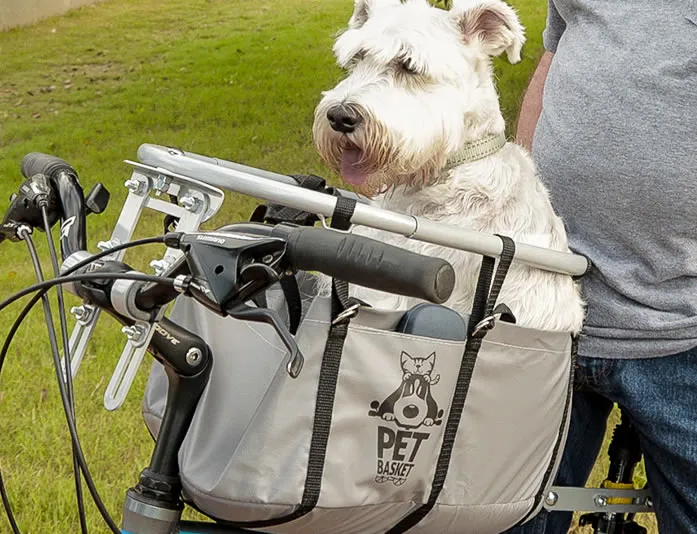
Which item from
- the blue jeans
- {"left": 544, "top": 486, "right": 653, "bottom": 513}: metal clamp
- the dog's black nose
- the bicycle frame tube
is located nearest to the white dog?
the dog's black nose

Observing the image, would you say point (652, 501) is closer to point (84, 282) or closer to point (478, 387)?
point (478, 387)

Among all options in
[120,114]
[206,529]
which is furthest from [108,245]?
[120,114]

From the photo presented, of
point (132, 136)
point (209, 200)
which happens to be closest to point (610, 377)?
point (209, 200)

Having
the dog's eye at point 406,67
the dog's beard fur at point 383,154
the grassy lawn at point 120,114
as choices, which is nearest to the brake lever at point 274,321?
the dog's beard fur at point 383,154

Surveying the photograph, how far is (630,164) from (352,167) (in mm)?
622

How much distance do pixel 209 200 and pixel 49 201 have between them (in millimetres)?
364

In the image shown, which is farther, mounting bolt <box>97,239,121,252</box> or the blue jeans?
the blue jeans

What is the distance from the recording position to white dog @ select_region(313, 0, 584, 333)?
2.15 metres

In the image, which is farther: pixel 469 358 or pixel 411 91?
pixel 411 91

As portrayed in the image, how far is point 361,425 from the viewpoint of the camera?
172 cm

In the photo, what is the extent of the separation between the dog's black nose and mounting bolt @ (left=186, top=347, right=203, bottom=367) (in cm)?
82

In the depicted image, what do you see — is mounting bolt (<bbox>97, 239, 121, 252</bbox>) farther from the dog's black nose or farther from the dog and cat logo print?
the dog's black nose

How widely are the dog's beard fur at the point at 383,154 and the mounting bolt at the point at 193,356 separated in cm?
78

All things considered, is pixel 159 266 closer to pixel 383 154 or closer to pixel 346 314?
pixel 346 314
